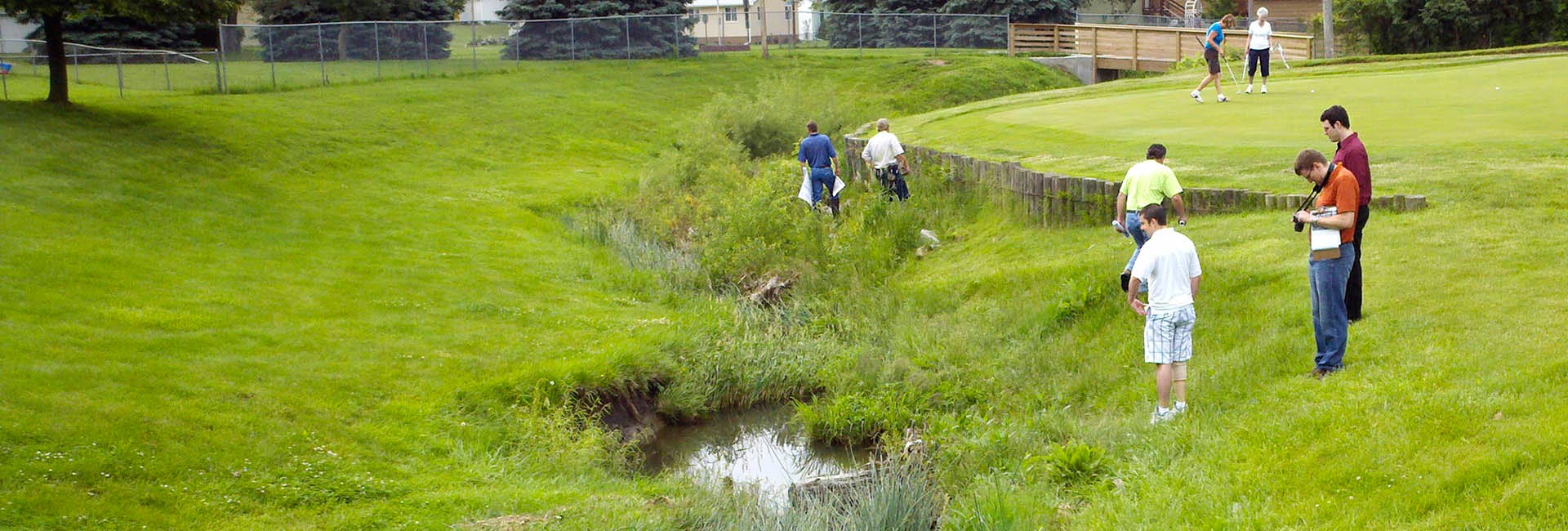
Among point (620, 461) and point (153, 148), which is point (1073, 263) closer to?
point (620, 461)

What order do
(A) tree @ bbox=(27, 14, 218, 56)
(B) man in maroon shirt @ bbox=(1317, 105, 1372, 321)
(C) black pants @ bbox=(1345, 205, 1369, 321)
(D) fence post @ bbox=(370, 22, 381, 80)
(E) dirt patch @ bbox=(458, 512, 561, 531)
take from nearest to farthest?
(E) dirt patch @ bbox=(458, 512, 561, 531) < (B) man in maroon shirt @ bbox=(1317, 105, 1372, 321) < (C) black pants @ bbox=(1345, 205, 1369, 321) < (D) fence post @ bbox=(370, 22, 381, 80) < (A) tree @ bbox=(27, 14, 218, 56)

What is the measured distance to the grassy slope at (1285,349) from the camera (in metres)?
7.05

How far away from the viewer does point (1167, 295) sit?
866cm

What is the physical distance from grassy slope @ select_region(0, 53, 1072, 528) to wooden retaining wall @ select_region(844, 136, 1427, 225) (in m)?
4.01

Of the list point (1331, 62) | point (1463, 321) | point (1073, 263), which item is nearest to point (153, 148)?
point (1073, 263)

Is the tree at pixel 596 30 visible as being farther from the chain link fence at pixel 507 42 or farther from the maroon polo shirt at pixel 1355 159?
the maroon polo shirt at pixel 1355 159

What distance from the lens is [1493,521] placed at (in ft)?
20.2

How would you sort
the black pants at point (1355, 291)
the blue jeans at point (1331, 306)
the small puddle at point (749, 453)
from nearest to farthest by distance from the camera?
the blue jeans at point (1331, 306)
the black pants at point (1355, 291)
the small puddle at point (749, 453)

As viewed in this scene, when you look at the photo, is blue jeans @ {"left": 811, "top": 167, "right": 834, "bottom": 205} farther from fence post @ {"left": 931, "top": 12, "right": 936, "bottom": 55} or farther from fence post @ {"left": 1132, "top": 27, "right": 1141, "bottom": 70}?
fence post @ {"left": 931, "top": 12, "right": 936, "bottom": 55}

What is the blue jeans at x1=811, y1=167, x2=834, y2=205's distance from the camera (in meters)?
19.3

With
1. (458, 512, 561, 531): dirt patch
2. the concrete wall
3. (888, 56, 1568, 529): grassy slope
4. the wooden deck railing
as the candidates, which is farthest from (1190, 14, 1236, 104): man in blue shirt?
the concrete wall

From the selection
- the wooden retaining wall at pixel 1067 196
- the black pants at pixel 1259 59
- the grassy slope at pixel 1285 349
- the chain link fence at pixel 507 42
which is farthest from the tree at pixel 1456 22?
the wooden retaining wall at pixel 1067 196

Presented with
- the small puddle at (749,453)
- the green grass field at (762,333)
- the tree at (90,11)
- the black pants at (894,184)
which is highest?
the tree at (90,11)

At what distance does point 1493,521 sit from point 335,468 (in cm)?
709
